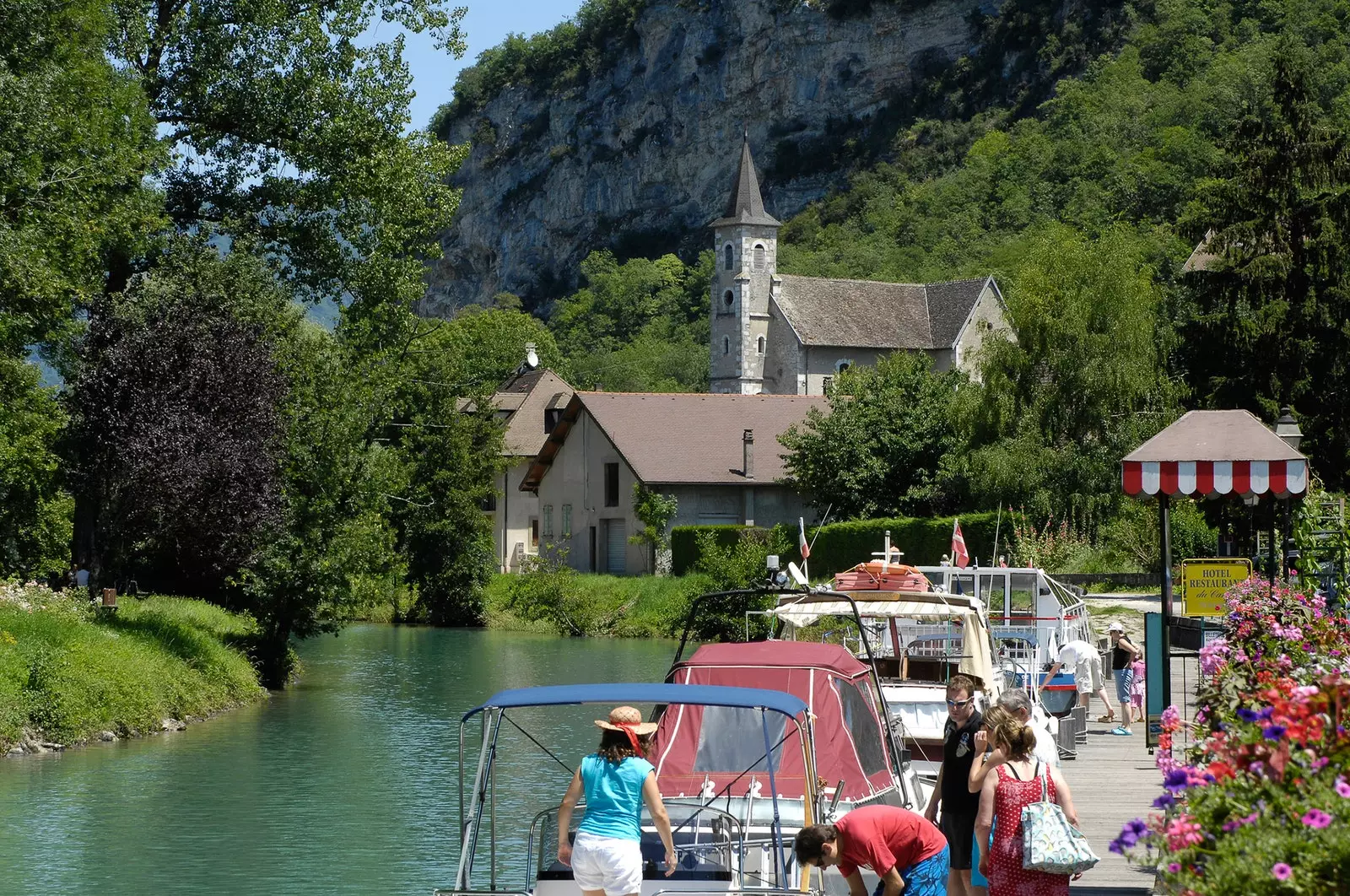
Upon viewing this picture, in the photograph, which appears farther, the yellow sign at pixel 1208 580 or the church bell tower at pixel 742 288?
the church bell tower at pixel 742 288

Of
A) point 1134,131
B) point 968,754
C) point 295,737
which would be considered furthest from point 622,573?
point 1134,131

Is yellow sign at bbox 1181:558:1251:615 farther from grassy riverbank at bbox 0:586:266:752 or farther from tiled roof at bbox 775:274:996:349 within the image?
tiled roof at bbox 775:274:996:349

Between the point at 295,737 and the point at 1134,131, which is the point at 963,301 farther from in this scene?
the point at 295,737

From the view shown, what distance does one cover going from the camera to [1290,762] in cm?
552

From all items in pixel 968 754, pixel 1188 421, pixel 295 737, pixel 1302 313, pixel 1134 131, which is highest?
pixel 1134 131

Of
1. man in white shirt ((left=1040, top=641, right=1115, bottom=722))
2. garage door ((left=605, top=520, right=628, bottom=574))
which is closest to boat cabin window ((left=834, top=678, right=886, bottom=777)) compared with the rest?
man in white shirt ((left=1040, top=641, right=1115, bottom=722))

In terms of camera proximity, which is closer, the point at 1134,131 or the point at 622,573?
the point at 622,573

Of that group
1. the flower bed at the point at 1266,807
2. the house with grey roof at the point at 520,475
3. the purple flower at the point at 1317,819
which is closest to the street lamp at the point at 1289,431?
the flower bed at the point at 1266,807

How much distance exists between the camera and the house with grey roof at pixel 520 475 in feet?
237

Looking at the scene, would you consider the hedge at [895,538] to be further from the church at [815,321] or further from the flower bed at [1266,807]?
the church at [815,321]

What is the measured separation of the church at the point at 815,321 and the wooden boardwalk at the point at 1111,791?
7181 centimetres

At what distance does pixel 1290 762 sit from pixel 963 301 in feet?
306

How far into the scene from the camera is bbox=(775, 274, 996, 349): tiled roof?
97.1 meters

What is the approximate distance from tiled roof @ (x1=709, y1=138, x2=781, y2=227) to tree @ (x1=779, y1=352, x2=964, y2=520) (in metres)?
53.6
